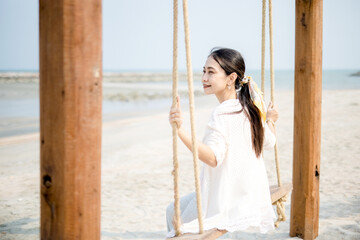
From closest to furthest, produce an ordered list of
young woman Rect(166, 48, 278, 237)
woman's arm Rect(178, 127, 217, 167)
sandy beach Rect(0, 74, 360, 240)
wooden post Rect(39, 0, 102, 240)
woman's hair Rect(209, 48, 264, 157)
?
wooden post Rect(39, 0, 102, 240) → woman's arm Rect(178, 127, 217, 167) → young woman Rect(166, 48, 278, 237) → woman's hair Rect(209, 48, 264, 157) → sandy beach Rect(0, 74, 360, 240)

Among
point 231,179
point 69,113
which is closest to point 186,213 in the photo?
point 231,179

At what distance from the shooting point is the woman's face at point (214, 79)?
2.10 metres

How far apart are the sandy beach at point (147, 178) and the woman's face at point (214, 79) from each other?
1.74m

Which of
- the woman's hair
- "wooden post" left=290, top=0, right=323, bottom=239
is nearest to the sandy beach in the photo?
"wooden post" left=290, top=0, right=323, bottom=239

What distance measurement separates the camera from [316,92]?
9.23ft

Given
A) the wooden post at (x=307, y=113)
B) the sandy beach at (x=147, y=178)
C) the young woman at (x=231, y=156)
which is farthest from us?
the sandy beach at (x=147, y=178)

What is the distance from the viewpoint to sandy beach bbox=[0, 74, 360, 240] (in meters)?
3.55

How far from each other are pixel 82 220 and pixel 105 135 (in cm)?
810

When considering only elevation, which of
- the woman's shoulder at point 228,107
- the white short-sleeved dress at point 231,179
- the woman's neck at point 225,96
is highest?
the woman's neck at point 225,96

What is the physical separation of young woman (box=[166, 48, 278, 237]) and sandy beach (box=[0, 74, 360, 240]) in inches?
51.0

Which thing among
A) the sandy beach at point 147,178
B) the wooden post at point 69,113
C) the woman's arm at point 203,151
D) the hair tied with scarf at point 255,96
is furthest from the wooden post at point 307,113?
the wooden post at point 69,113

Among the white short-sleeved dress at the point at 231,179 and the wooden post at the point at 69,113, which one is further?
the white short-sleeved dress at the point at 231,179

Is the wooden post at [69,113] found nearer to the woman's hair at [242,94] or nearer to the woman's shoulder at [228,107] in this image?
the woman's shoulder at [228,107]

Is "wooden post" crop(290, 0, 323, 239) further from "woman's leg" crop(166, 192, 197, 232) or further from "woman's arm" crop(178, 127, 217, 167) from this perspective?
"woman's arm" crop(178, 127, 217, 167)
